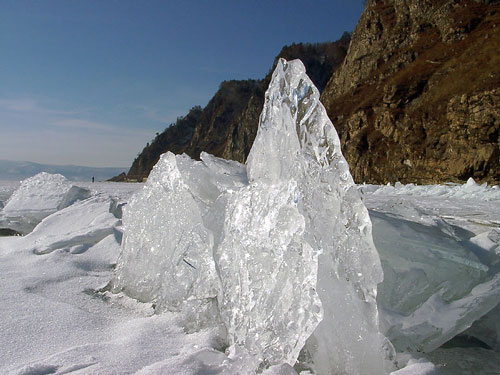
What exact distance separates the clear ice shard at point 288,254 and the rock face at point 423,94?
14624mm

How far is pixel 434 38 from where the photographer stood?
2186 cm

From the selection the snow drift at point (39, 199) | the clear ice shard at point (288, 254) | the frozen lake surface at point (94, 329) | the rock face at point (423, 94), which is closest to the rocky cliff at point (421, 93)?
the rock face at point (423, 94)

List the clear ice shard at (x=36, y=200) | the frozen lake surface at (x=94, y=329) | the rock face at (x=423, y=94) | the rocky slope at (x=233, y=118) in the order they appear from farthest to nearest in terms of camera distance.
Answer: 1. the rocky slope at (x=233, y=118)
2. the rock face at (x=423, y=94)
3. the clear ice shard at (x=36, y=200)
4. the frozen lake surface at (x=94, y=329)

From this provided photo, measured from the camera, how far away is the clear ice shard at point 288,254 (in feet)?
4.45

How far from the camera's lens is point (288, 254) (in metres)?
1.40

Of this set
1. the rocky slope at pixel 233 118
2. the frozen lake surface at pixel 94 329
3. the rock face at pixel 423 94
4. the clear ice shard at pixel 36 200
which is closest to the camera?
the frozen lake surface at pixel 94 329

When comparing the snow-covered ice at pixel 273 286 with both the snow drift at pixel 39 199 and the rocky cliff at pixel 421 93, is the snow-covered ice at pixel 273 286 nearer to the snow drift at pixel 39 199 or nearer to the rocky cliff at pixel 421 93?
the snow drift at pixel 39 199

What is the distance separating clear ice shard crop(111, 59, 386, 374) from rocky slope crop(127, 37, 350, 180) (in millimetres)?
43673

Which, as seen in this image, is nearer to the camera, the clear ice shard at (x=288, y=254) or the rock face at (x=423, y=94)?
Result: the clear ice shard at (x=288, y=254)

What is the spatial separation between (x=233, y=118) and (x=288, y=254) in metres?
59.1

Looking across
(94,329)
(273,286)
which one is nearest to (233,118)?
(94,329)

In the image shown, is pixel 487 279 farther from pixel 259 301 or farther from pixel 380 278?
pixel 259 301

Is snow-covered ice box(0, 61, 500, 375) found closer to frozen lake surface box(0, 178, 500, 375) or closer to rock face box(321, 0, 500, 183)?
frozen lake surface box(0, 178, 500, 375)

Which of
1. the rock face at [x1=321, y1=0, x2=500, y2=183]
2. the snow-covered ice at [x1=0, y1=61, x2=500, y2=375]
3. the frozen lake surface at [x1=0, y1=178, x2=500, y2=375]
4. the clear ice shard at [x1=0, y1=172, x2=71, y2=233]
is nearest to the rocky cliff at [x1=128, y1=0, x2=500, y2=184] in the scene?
the rock face at [x1=321, y1=0, x2=500, y2=183]
